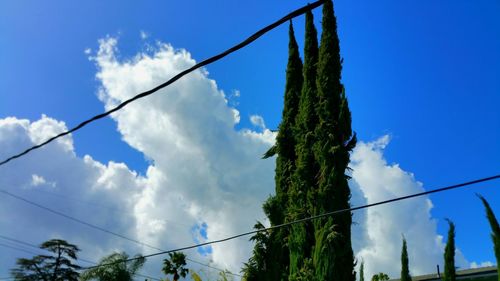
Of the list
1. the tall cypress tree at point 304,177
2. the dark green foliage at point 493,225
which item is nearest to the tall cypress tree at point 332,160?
the tall cypress tree at point 304,177

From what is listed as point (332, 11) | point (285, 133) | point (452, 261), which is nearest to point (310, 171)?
point (285, 133)

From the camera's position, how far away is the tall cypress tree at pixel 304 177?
17.8m

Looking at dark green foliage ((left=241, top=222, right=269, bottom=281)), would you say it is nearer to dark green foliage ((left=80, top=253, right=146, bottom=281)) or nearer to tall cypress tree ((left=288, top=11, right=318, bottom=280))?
tall cypress tree ((left=288, top=11, right=318, bottom=280))

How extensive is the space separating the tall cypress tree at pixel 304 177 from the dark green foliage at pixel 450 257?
16.7 feet

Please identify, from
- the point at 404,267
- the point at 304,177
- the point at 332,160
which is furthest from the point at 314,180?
the point at 404,267

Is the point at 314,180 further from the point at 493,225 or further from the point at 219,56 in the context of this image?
the point at 219,56

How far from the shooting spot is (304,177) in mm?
19125

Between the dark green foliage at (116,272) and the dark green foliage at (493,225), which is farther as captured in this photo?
the dark green foliage at (116,272)

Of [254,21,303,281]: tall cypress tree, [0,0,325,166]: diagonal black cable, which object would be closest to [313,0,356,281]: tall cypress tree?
[254,21,303,281]: tall cypress tree

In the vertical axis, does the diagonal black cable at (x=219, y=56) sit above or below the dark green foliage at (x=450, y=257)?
below

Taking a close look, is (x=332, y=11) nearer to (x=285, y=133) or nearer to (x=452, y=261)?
(x=285, y=133)

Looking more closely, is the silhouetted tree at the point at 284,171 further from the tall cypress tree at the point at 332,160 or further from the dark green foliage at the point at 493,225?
the dark green foliage at the point at 493,225

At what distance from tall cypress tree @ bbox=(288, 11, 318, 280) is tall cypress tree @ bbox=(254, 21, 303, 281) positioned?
1034mm

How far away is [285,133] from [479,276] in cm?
1067
